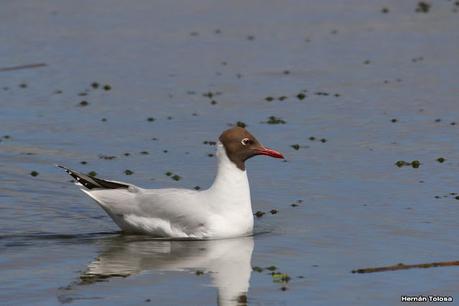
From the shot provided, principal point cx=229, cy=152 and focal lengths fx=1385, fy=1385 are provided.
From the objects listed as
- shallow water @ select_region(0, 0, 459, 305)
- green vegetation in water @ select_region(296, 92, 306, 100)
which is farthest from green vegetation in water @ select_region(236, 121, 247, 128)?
green vegetation in water @ select_region(296, 92, 306, 100)

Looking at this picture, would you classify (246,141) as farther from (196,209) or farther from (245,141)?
(196,209)

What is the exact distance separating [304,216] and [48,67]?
11.1m

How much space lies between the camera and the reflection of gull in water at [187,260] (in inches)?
556

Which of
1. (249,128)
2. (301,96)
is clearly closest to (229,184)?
(249,128)

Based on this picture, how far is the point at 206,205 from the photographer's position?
16297 mm

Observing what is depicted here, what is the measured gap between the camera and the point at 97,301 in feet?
43.7

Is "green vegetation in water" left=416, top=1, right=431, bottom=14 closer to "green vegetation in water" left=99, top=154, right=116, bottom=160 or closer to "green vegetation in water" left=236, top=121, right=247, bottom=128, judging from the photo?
"green vegetation in water" left=236, top=121, right=247, bottom=128

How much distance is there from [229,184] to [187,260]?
4.77ft

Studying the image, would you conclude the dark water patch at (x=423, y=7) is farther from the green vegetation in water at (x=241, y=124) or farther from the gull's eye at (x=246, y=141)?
the gull's eye at (x=246, y=141)

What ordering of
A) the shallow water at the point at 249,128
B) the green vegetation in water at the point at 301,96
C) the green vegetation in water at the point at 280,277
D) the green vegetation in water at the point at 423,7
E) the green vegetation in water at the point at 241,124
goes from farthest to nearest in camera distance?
1. the green vegetation in water at the point at 423,7
2. the green vegetation in water at the point at 301,96
3. the green vegetation in water at the point at 241,124
4. the shallow water at the point at 249,128
5. the green vegetation in water at the point at 280,277

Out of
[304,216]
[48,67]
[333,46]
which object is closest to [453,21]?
[333,46]

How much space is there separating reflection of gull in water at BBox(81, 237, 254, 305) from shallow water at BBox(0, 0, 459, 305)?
0.03 metres

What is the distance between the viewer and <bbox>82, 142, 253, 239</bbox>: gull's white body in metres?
16.2

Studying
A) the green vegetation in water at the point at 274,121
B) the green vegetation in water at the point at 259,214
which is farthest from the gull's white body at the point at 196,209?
the green vegetation in water at the point at 274,121
